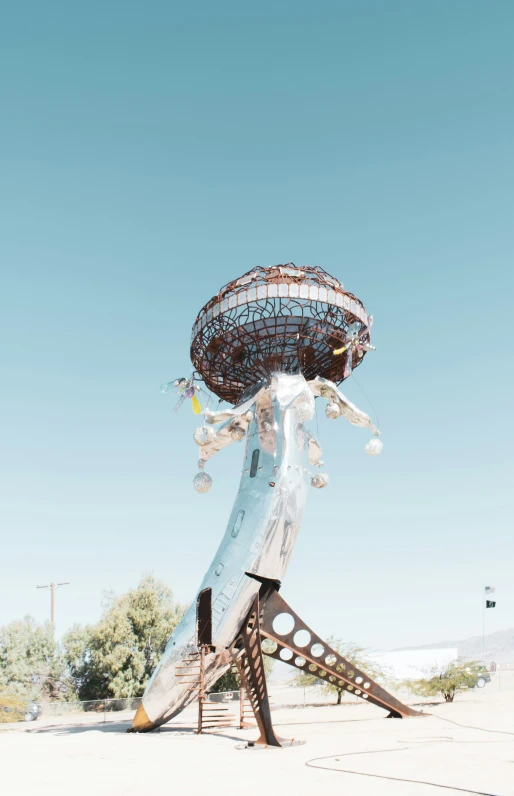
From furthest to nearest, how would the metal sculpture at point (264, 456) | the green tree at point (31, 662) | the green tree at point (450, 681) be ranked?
the green tree at point (31, 662) → the green tree at point (450, 681) → the metal sculpture at point (264, 456)

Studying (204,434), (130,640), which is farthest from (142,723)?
(130,640)

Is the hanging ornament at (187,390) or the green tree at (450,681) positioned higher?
the hanging ornament at (187,390)

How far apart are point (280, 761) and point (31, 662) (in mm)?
35001

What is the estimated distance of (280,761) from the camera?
47.0 ft

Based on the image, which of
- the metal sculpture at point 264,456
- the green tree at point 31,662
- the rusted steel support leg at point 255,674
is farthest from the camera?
the green tree at point 31,662

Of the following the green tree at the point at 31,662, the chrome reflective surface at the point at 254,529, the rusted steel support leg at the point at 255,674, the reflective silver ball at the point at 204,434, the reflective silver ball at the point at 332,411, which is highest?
the reflective silver ball at the point at 332,411

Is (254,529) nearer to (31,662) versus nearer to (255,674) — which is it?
(255,674)

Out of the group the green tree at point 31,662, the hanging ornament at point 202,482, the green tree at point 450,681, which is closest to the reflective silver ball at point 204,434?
the hanging ornament at point 202,482

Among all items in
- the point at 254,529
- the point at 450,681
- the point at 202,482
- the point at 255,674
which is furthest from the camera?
the point at 450,681

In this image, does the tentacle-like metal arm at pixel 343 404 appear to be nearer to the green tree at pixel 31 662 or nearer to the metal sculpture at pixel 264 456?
the metal sculpture at pixel 264 456

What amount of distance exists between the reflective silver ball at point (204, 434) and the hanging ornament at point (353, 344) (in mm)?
4788

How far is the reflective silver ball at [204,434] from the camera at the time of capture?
70.0 feet

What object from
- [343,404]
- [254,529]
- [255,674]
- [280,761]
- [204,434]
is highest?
[343,404]

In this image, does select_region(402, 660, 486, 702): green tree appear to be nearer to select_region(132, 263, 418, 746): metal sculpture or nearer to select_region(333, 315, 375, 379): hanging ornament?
select_region(132, 263, 418, 746): metal sculpture
